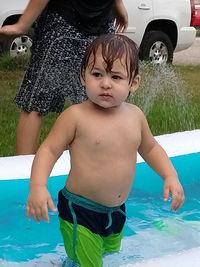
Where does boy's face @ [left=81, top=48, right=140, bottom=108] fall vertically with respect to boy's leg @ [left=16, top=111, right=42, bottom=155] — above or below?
above

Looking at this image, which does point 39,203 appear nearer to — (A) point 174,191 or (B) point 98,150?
(B) point 98,150

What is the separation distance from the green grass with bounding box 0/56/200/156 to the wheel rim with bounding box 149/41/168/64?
774 mm

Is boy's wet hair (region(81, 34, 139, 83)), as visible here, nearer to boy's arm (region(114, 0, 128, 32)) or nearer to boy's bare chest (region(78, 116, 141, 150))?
boy's bare chest (region(78, 116, 141, 150))

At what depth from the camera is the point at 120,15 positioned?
4414 mm

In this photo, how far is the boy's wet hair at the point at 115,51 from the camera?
2465 mm

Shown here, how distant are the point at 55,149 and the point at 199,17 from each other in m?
13.7

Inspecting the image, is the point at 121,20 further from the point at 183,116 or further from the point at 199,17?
the point at 199,17

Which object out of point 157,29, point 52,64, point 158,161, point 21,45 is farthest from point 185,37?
point 158,161

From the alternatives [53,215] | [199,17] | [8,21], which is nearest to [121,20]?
[53,215]

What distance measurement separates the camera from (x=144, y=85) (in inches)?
267

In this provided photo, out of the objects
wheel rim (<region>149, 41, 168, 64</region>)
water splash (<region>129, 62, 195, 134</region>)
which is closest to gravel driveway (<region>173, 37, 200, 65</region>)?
wheel rim (<region>149, 41, 168, 64</region>)

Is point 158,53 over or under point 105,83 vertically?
under

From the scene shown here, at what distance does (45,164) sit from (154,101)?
4.15 m

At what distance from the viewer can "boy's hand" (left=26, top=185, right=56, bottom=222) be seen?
2299 millimetres
